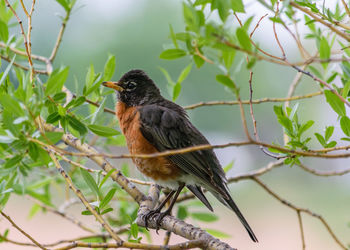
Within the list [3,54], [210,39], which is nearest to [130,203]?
[3,54]

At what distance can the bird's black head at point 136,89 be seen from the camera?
8.52 feet

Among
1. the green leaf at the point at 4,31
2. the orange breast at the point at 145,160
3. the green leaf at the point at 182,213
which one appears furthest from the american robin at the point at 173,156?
the green leaf at the point at 4,31

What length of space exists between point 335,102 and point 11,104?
2.63 feet

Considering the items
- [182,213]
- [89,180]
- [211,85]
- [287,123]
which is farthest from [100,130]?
[211,85]

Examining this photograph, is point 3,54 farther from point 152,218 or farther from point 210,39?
point 210,39

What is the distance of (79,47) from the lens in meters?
15.8

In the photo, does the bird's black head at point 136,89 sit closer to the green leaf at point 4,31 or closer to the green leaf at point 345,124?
the green leaf at point 4,31

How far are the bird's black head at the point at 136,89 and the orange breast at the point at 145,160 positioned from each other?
0.79 ft

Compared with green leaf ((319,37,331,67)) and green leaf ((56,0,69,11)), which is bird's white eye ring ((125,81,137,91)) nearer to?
green leaf ((56,0,69,11))

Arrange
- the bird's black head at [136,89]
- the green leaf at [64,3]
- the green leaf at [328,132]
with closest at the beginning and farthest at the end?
the green leaf at [328,132], the green leaf at [64,3], the bird's black head at [136,89]

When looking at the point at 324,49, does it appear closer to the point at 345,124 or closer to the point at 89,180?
the point at 345,124

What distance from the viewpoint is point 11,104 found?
106 cm

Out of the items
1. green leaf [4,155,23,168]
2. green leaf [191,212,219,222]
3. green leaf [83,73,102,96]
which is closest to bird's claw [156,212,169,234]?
green leaf [191,212,219,222]

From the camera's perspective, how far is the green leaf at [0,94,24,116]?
106 centimetres
